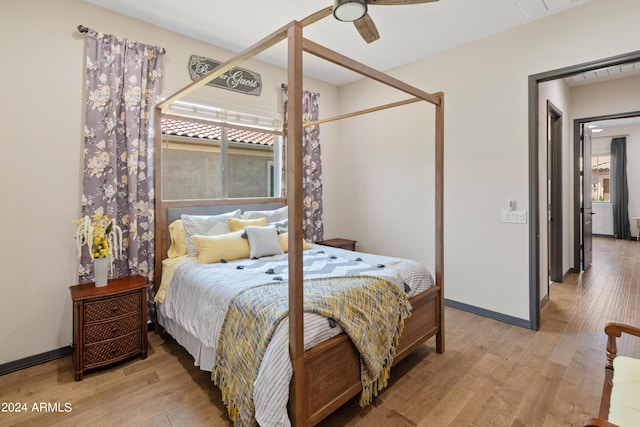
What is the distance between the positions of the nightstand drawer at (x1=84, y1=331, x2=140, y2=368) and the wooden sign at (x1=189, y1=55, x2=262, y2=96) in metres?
2.53

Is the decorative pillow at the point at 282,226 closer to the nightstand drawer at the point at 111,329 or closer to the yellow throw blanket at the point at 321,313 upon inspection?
the yellow throw blanket at the point at 321,313

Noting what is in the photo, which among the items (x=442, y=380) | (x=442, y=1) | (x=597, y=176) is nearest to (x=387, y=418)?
(x=442, y=380)

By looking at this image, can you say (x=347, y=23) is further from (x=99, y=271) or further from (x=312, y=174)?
(x=99, y=271)

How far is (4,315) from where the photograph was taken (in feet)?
7.75

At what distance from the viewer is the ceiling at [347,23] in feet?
8.93

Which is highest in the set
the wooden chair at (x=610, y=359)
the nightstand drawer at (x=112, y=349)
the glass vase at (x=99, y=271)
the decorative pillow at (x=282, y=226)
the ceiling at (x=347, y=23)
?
the ceiling at (x=347, y=23)

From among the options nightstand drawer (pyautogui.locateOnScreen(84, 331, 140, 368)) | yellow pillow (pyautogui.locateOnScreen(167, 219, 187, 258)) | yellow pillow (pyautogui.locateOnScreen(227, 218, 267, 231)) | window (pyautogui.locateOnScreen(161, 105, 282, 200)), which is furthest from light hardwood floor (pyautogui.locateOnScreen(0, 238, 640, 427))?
window (pyautogui.locateOnScreen(161, 105, 282, 200))

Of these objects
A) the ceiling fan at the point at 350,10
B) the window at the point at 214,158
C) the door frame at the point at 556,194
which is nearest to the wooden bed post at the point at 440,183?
the ceiling fan at the point at 350,10

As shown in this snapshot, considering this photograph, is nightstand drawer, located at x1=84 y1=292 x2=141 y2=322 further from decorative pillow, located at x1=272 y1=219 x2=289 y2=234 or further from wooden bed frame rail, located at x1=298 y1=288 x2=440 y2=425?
Result: wooden bed frame rail, located at x1=298 y1=288 x2=440 y2=425

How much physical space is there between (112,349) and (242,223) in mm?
1465

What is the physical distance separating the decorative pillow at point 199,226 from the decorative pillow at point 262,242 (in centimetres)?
31

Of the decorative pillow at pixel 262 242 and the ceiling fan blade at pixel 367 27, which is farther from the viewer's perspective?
the decorative pillow at pixel 262 242

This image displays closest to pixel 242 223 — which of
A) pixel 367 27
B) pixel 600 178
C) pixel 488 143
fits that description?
pixel 367 27

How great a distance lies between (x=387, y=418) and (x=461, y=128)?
2.96 meters
